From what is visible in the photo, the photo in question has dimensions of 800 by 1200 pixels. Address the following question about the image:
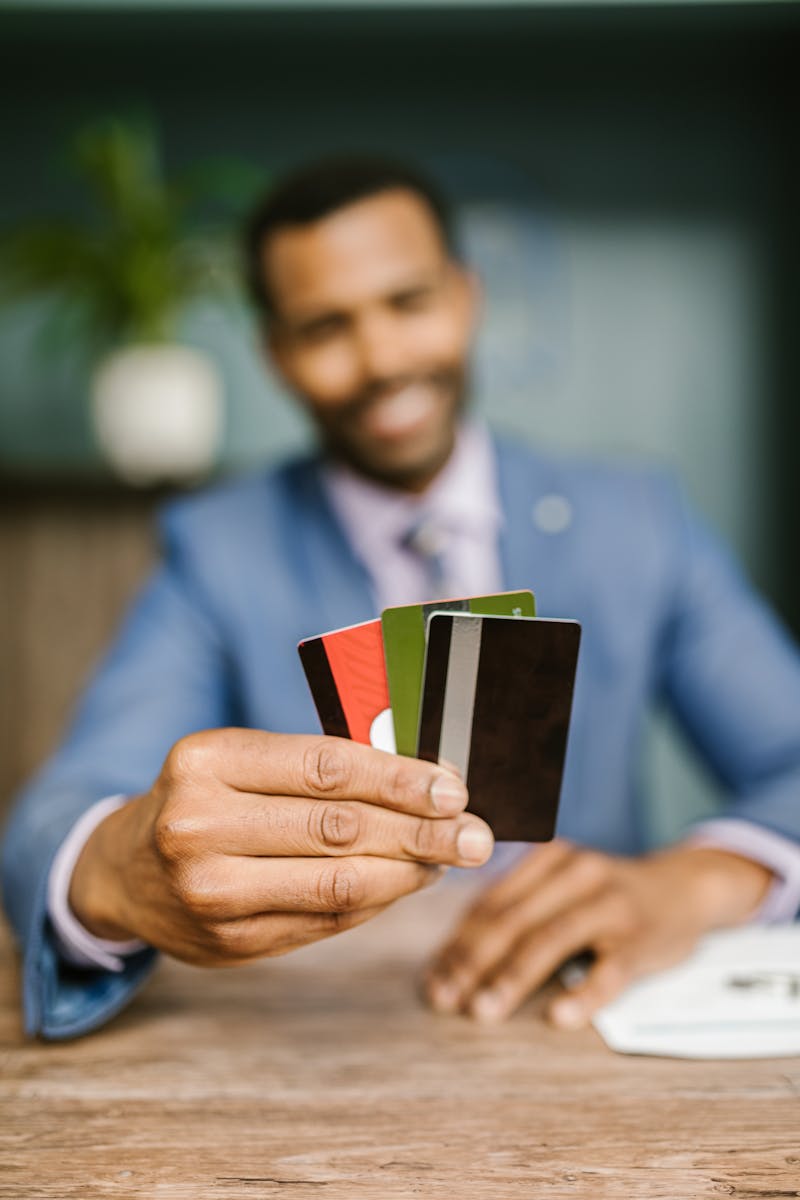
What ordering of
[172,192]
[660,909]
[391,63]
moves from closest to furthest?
[660,909]
[172,192]
[391,63]

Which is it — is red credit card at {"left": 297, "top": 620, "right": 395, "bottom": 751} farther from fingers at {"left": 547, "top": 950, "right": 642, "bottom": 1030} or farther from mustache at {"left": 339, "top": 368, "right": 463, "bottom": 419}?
mustache at {"left": 339, "top": 368, "right": 463, "bottom": 419}

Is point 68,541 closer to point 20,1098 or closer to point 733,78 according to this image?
point 20,1098

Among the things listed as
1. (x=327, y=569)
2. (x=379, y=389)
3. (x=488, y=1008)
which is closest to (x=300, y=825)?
(x=488, y=1008)

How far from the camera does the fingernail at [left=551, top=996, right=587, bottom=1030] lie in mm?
836

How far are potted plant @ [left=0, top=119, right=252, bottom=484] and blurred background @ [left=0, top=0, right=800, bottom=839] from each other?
45 centimetres

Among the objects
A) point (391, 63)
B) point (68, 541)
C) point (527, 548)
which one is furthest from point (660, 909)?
point (391, 63)

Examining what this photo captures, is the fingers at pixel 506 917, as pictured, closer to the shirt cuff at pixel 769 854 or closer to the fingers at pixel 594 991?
the fingers at pixel 594 991

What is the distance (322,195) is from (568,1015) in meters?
1.17

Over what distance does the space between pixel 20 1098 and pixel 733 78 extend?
3.65 m

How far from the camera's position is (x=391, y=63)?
3.34 metres

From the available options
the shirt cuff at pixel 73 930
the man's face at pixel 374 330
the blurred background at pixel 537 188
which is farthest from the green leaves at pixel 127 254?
the shirt cuff at pixel 73 930

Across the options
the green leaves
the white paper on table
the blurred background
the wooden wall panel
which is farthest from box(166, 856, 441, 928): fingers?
the blurred background

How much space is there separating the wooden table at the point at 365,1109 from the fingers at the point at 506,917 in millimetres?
36

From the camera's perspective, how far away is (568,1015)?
2.75 feet
